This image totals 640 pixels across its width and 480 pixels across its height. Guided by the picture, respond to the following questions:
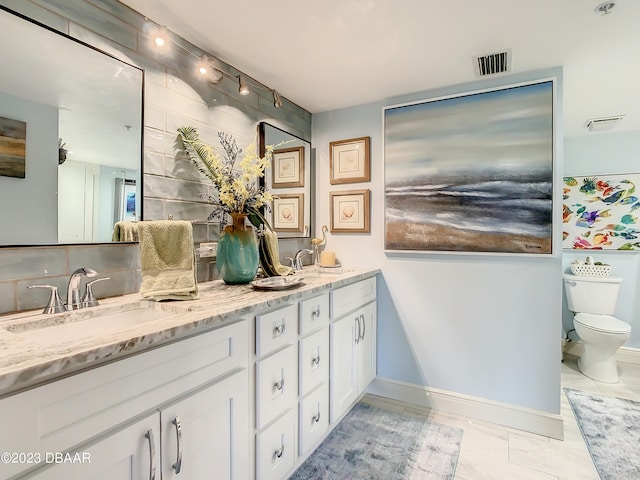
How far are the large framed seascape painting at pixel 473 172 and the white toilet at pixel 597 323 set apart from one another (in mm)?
1309

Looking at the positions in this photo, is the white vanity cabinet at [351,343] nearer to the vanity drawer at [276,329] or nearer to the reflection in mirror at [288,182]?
the vanity drawer at [276,329]

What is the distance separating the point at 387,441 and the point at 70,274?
6.17 feet

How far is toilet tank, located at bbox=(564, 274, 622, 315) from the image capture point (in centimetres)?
297

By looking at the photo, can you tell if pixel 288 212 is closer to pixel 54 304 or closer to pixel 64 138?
pixel 64 138

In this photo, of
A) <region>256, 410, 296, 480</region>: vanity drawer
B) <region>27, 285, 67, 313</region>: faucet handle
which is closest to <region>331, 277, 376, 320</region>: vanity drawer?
<region>256, 410, 296, 480</region>: vanity drawer

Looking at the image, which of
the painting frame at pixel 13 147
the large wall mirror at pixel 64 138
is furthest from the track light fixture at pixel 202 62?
the painting frame at pixel 13 147

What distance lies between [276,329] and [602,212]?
3.52 m

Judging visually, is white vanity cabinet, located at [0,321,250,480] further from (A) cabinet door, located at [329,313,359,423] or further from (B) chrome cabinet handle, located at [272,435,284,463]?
(A) cabinet door, located at [329,313,359,423]

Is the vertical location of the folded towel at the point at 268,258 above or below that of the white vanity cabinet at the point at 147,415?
above

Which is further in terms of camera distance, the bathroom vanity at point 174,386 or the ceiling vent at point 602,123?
the ceiling vent at point 602,123

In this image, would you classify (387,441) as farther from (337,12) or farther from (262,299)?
(337,12)

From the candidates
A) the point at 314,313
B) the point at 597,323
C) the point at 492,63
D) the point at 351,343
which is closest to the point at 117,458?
the point at 314,313

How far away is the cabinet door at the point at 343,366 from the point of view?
188 cm

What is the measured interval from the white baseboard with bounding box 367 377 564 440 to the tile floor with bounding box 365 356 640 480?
44mm
